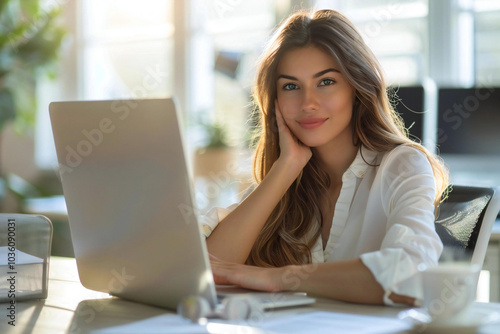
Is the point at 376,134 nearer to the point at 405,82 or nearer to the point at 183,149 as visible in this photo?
the point at 183,149

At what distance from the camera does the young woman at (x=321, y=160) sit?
1.66 meters

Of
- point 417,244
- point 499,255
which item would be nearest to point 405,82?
point 499,255

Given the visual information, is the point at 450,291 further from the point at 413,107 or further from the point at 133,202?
the point at 413,107

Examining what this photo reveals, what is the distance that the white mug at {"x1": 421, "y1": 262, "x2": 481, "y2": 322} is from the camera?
0.93 m

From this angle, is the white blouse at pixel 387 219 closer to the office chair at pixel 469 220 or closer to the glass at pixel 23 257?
the office chair at pixel 469 220

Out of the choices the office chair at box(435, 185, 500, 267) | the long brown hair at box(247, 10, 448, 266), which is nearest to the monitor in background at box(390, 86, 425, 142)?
the long brown hair at box(247, 10, 448, 266)

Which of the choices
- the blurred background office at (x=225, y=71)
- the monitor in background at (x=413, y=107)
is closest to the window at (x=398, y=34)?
the blurred background office at (x=225, y=71)

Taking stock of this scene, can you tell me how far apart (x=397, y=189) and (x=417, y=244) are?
0.30m

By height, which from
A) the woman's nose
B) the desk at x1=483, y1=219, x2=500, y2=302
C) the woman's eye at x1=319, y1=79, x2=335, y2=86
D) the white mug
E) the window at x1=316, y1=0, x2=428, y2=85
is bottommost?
the desk at x1=483, y1=219, x2=500, y2=302

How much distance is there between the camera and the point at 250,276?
1.31m

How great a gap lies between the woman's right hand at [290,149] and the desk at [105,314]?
595mm

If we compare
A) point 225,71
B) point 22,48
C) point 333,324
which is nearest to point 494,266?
point 333,324

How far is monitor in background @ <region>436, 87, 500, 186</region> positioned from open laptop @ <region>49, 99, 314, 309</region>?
2397 mm

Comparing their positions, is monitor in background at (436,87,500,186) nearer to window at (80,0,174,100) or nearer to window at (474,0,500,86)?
window at (474,0,500,86)
